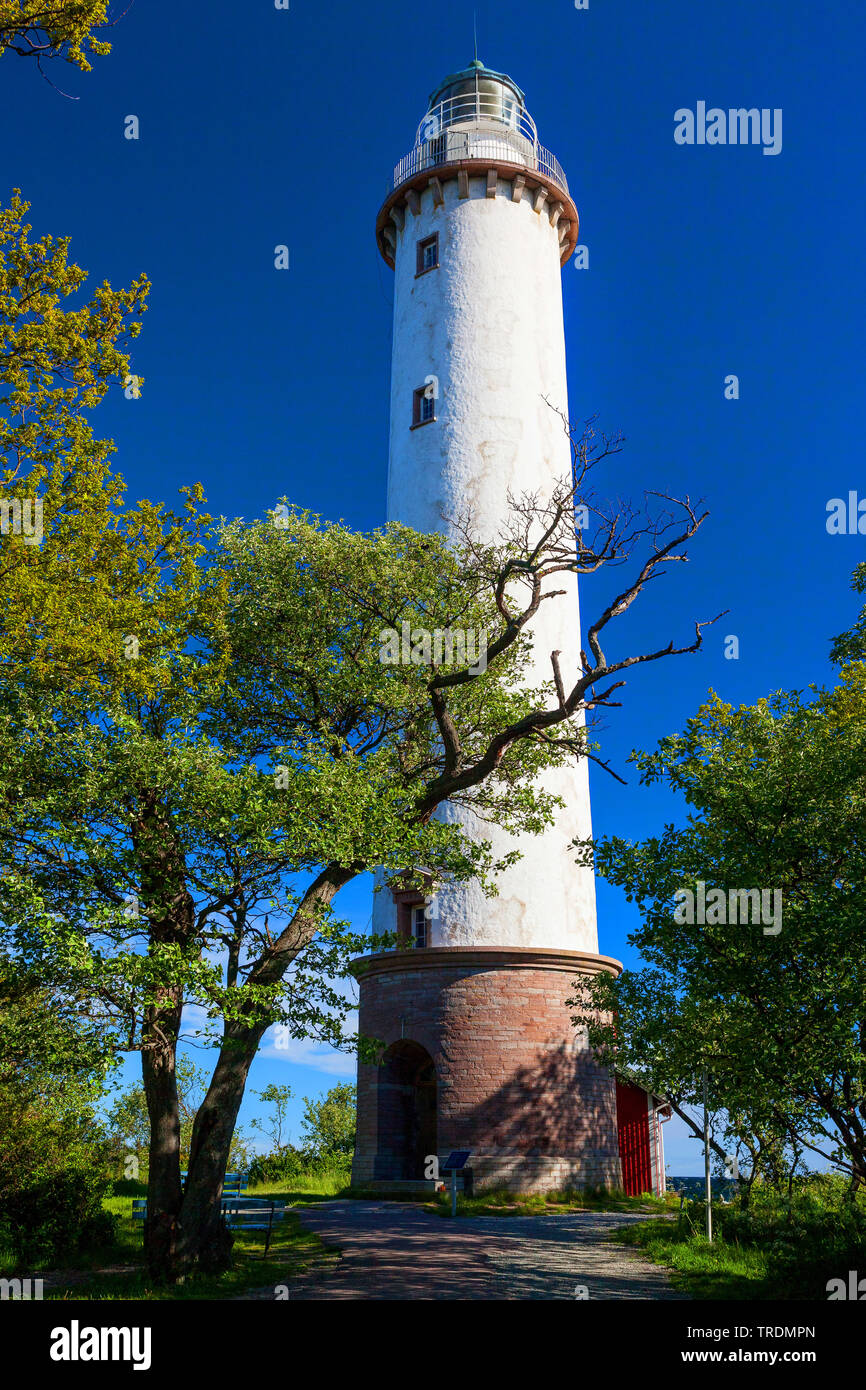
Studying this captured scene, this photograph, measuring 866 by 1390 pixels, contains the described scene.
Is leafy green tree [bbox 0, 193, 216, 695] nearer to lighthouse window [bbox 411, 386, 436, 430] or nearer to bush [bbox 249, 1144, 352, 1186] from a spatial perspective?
lighthouse window [bbox 411, 386, 436, 430]

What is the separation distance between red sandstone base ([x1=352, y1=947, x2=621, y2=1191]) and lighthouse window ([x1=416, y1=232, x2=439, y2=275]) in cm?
2115

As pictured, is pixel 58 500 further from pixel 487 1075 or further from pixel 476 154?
pixel 476 154

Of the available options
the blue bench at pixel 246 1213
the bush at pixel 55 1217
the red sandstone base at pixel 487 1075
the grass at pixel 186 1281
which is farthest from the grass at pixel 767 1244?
the bush at pixel 55 1217

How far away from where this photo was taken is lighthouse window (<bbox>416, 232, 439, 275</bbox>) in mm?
34000

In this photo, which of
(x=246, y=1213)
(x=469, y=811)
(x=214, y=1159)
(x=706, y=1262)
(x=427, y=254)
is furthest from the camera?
(x=427, y=254)

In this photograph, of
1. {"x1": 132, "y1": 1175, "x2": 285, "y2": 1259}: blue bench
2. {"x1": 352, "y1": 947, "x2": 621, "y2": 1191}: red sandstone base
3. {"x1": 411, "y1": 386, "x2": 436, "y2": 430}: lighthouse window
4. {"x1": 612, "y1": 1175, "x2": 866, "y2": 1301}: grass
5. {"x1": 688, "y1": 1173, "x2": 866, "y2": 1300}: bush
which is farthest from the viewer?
{"x1": 411, "y1": 386, "x2": 436, "y2": 430}: lighthouse window

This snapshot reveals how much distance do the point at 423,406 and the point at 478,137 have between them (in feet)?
34.9

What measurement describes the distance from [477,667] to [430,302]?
18842 mm

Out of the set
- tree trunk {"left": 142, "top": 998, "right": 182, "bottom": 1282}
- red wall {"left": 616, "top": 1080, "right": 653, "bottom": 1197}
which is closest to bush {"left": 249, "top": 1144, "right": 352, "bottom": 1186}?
red wall {"left": 616, "top": 1080, "right": 653, "bottom": 1197}

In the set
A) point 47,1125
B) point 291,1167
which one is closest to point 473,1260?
point 47,1125

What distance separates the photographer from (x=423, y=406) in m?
32.5

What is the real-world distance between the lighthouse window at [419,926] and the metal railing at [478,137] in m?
23.3
